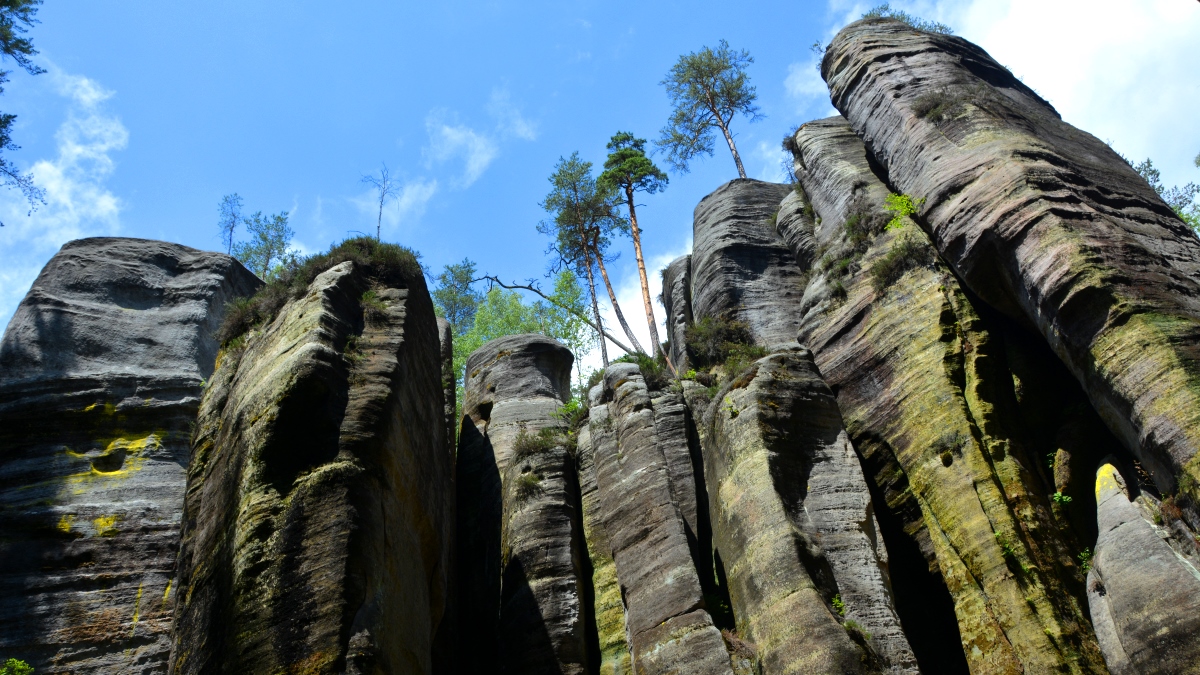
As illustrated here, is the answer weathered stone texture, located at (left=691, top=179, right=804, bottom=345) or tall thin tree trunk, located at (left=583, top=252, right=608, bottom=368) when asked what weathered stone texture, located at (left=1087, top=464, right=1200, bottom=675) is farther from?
tall thin tree trunk, located at (left=583, top=252, right=608, bottom=368)

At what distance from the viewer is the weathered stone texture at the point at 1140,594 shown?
982 cm

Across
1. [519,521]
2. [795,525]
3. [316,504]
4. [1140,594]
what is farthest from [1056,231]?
[316,504]

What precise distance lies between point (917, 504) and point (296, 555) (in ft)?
33.2

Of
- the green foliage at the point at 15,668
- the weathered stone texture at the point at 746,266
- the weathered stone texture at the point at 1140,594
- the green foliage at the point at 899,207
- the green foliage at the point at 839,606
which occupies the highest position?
the weathered stone texture at the point at 746,266

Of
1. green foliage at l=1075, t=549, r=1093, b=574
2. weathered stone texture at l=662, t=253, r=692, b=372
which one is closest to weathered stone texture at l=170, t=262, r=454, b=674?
green foliage at l=1075, t=549, r=1093, b=574

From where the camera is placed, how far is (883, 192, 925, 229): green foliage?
57.5 ft

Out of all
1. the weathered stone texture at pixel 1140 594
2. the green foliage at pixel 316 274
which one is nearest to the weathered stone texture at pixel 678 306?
the green foliage at pixel 316 274

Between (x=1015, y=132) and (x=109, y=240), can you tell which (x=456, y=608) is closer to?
(x=109, y=240)

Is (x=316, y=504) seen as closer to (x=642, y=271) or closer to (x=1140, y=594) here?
(x=1140, y=594)

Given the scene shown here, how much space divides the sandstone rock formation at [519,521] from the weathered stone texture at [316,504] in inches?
76.6

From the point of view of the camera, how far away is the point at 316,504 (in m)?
9.91

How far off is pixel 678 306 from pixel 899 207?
8.49 m

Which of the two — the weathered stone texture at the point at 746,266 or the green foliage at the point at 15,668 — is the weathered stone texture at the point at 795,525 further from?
the green foliage at the point at 15,668

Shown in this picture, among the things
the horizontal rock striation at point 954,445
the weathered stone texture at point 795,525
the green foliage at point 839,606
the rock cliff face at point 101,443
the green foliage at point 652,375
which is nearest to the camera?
the horizontal rock striation at point 954,445
